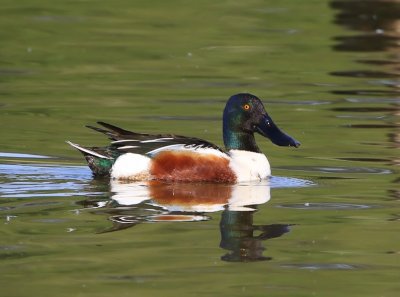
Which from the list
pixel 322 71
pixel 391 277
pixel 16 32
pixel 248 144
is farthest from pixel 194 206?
pixel 16 32

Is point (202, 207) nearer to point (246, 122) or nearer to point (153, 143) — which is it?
point (153, 143)

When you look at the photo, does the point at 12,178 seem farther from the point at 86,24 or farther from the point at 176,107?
the point at 86,24

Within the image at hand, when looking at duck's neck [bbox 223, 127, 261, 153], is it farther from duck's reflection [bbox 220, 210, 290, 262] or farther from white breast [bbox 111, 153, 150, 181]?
duck's reflection [bbox 220, 210, 290, 262]

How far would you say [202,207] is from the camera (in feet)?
31.3

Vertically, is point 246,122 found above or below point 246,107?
below

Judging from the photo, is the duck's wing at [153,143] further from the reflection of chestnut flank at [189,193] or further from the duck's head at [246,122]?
the duck's head at [246,122]

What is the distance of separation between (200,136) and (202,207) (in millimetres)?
3159

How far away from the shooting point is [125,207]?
9.44 metres

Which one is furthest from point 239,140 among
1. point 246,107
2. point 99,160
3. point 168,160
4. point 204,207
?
point 204,207

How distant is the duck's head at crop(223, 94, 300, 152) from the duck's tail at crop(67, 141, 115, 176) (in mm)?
1039

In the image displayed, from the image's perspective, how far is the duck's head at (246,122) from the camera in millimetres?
11016

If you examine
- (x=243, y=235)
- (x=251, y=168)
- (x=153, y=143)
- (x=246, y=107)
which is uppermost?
(x=246, y=107)

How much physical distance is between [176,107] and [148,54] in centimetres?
388

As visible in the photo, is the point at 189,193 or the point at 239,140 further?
the point at 239,140
